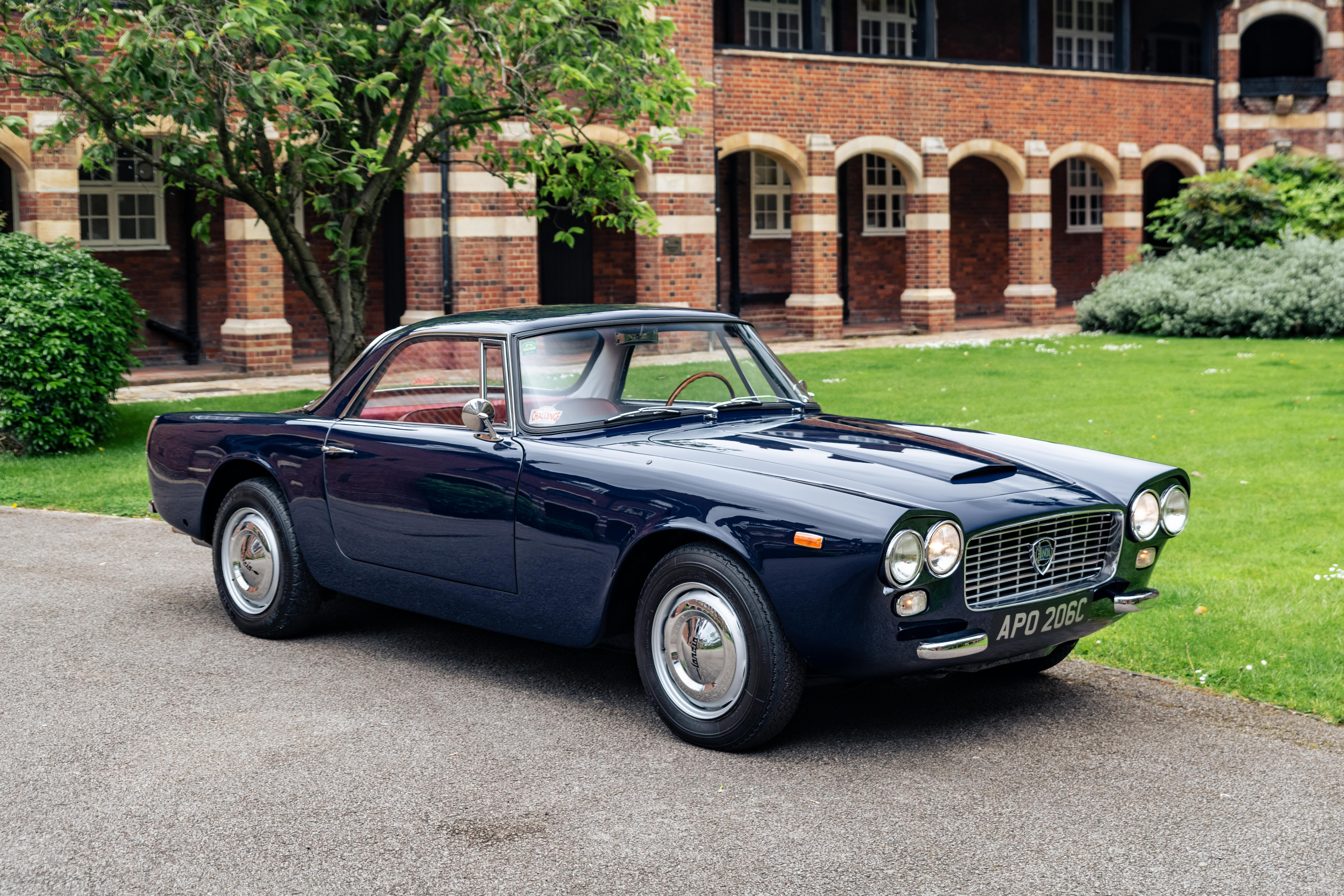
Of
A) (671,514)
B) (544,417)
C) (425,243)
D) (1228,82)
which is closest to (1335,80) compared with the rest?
(1228,82)

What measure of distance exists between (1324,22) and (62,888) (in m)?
33.4

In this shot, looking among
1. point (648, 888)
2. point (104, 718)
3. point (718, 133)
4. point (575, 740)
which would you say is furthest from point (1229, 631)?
point (718, 133)

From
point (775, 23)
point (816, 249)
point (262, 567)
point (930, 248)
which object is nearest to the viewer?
point (262, 567)

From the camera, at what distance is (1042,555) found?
476cm

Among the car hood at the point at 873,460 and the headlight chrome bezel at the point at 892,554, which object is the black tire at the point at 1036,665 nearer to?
the car hood at the point at 873,460

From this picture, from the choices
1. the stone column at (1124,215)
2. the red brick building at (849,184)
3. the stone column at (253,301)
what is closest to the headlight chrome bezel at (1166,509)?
the red brick building at (849,184)

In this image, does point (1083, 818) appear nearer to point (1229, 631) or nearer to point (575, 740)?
point (575, 740)

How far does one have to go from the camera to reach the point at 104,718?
203 inches

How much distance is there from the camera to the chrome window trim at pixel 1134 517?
197 inches

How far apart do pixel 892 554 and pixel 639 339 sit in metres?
1.80

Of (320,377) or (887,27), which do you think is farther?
(887,27)

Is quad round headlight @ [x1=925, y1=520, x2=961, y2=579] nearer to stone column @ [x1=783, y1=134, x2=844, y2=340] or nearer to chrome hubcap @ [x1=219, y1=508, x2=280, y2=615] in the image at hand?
chrome hubcap @ [x1=219, y1=508, x2=280, y2=615]

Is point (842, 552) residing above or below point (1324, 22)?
below

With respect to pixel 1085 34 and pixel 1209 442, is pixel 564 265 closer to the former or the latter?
pixel 1085 34
